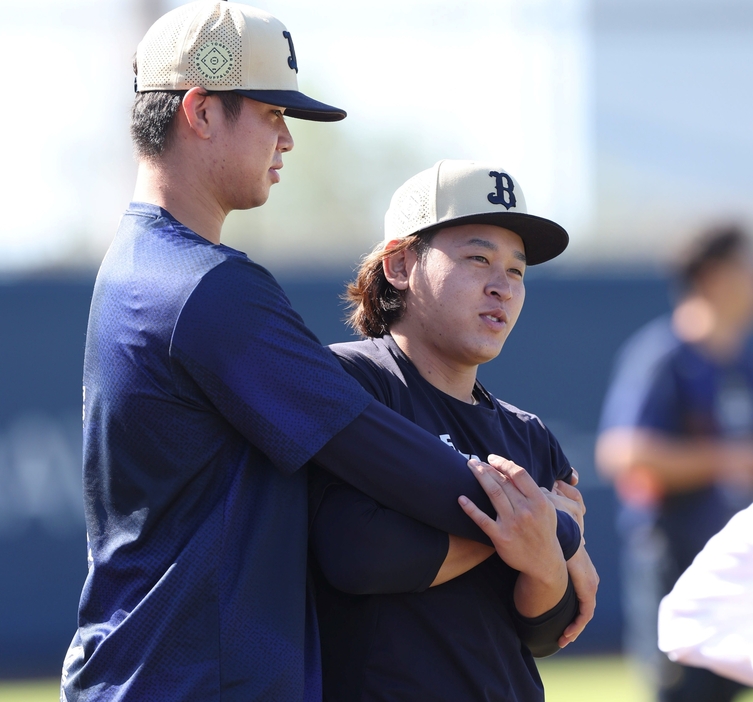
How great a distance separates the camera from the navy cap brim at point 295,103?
221cm

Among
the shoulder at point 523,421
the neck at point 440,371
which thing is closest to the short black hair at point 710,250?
the shoulder at point 523,421

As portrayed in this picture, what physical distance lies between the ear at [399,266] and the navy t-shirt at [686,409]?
8.61ft

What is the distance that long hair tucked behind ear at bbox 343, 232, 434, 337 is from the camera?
275cm

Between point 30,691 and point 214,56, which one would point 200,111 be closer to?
point 214,56

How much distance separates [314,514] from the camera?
221 cm

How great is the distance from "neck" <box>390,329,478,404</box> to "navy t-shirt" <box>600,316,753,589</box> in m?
2.55

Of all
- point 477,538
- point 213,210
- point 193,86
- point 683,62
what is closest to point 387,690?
point 477,538

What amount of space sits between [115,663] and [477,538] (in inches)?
29.7

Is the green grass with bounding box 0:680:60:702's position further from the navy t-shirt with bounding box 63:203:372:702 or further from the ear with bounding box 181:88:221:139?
the ear with bounding box 181:88:221:139

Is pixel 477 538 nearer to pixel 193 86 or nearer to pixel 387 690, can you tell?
pixel 387 690

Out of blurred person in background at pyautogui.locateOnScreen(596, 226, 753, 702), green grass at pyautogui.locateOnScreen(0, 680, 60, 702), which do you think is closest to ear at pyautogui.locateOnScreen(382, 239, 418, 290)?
blurred person in background at pyautogui.locateOnScreen(596, 226, 753, 702)

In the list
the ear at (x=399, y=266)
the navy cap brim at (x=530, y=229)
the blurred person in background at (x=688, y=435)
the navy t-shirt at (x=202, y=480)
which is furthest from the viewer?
the blurred person in background at (x=688, y=435)

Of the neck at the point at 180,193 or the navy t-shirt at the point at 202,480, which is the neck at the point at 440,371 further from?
the neck at the point at 180,193

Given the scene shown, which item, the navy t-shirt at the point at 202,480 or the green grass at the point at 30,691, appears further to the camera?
the green grass at the point at 30,691
